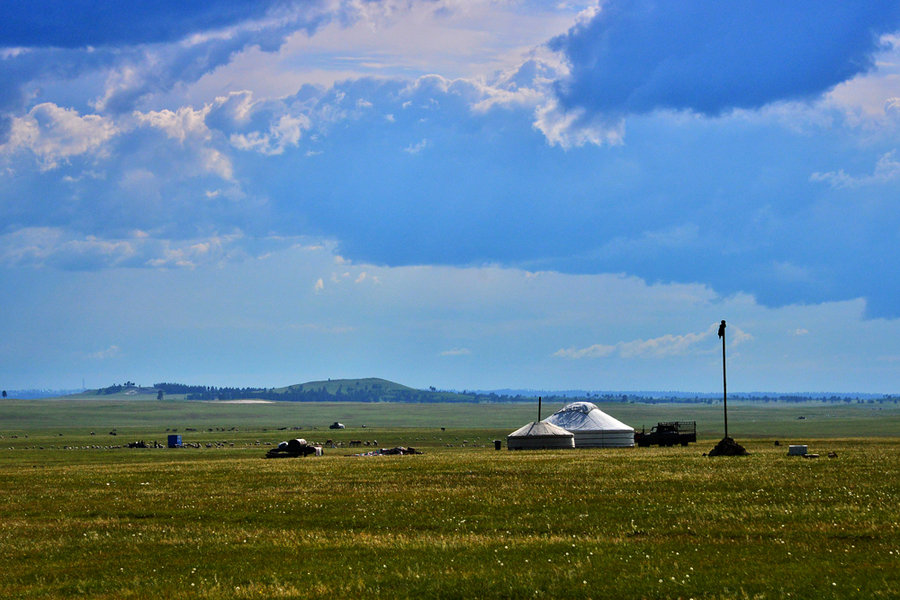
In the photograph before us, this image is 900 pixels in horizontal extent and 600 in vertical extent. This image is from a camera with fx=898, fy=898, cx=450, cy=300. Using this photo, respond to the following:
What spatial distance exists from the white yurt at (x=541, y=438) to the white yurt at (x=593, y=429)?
3.22 meters

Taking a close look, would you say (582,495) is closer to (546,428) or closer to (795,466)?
(795,466)

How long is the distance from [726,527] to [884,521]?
470 cm

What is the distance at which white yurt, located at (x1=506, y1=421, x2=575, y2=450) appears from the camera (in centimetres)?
9194

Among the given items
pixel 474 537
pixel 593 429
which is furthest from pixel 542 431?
pixel 474 537

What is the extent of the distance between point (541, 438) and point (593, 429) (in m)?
7.96

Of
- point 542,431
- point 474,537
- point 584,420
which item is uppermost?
point 474,537

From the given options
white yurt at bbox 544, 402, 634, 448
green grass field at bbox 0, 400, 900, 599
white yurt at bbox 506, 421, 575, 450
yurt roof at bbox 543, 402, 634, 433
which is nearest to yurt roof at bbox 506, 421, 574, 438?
white yurt at bbox 506, 421, 575, 450

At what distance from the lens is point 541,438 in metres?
91.9

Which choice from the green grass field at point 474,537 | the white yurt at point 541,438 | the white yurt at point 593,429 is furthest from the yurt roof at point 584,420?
the green grass field at point 474,537

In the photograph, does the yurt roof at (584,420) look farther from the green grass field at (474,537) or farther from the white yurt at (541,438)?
the green grass field at (474,537)

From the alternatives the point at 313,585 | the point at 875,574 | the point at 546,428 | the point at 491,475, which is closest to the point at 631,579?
the point at 875,574

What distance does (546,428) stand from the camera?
93.3 meters

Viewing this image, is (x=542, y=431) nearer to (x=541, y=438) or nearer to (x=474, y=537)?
(x=541, y=438)

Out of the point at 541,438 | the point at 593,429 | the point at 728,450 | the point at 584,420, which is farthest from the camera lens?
the point at 584,420
